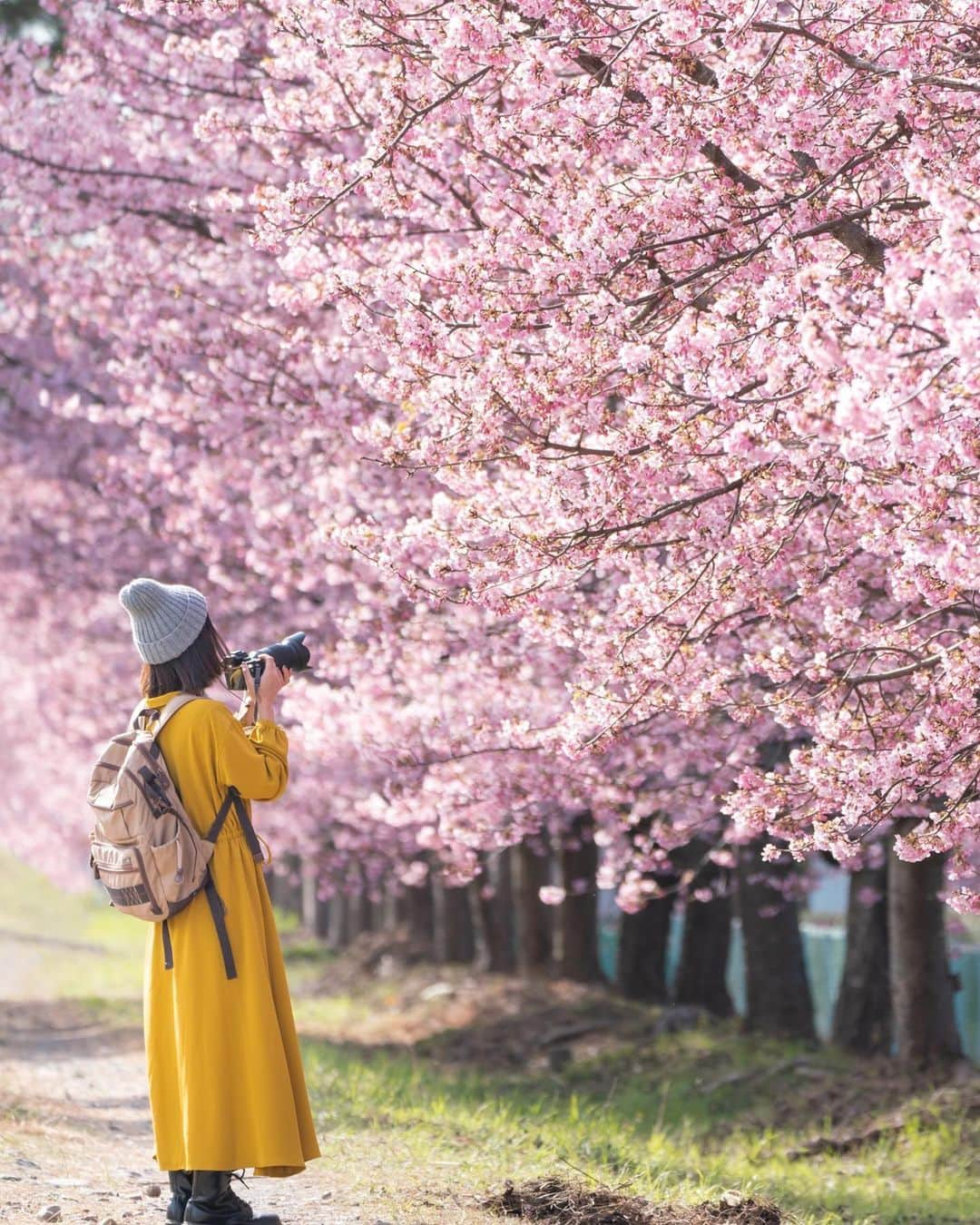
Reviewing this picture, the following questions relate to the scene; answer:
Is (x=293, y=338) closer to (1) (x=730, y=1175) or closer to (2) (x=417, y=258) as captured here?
(2) (x=417, y=258)

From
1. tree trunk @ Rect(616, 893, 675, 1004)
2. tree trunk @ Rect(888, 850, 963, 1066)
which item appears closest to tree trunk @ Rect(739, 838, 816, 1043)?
tree trunk @ Rect(616, 893, 675, 1004)

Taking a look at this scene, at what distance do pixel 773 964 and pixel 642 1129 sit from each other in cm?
435

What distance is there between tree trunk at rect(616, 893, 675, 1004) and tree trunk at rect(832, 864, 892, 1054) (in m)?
3.19

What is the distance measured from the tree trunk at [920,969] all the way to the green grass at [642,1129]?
0.50 m

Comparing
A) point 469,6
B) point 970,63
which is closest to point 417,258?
point 469,6

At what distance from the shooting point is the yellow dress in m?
5.36

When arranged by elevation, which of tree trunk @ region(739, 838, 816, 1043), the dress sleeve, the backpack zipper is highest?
the dress sleeve

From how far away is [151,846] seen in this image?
5332 millimetres

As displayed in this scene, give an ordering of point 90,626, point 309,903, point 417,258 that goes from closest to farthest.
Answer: point 417,258 → point 90,626 → point 309,903

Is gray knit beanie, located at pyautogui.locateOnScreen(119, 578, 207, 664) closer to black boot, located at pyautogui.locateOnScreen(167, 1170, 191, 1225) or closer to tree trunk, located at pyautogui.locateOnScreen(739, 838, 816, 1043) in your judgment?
black boot, located at pyautogui.locateOnScreen(167, 1170, 191, 1225)

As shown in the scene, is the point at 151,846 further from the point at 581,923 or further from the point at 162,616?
the point at 581,923

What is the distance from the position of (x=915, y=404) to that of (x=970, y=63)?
6.59 ft

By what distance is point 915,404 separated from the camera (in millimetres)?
4547

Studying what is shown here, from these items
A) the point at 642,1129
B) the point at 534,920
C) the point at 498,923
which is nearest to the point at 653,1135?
the point at 642,1129
